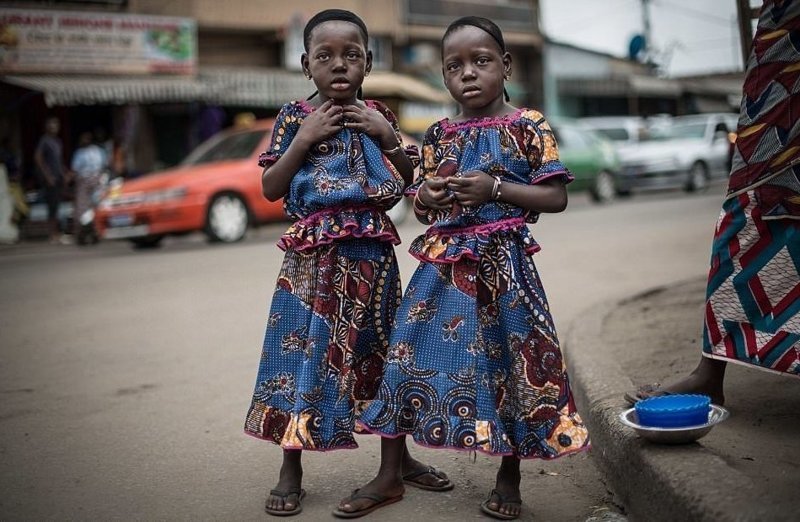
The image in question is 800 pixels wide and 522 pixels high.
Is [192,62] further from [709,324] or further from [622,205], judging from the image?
[709,324]

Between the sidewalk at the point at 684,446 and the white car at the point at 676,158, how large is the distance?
49.8 ft

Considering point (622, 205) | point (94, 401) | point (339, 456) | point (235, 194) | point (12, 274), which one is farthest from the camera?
point (622, 205)

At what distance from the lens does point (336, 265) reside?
2982 millimetres

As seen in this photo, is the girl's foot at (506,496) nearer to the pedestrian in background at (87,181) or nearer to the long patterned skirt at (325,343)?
the long patterned skirt at (325,343)

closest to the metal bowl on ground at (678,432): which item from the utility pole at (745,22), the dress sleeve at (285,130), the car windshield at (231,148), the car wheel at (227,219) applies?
the dress sleeve at (285,130)

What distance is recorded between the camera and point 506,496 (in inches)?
112

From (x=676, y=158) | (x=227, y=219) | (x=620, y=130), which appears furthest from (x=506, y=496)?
(x=620, y=130)

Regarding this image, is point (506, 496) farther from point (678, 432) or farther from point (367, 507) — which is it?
point (678, 432)

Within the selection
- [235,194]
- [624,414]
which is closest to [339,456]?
[624,414]

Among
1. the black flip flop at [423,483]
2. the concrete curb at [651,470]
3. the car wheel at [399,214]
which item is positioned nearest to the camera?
the concrete curb at [651,470]

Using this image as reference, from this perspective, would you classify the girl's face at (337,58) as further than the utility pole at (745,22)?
No

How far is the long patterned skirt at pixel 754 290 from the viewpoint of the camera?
3018mm

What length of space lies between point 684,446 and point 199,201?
10030 millimetres

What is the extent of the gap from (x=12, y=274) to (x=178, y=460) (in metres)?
7.36
